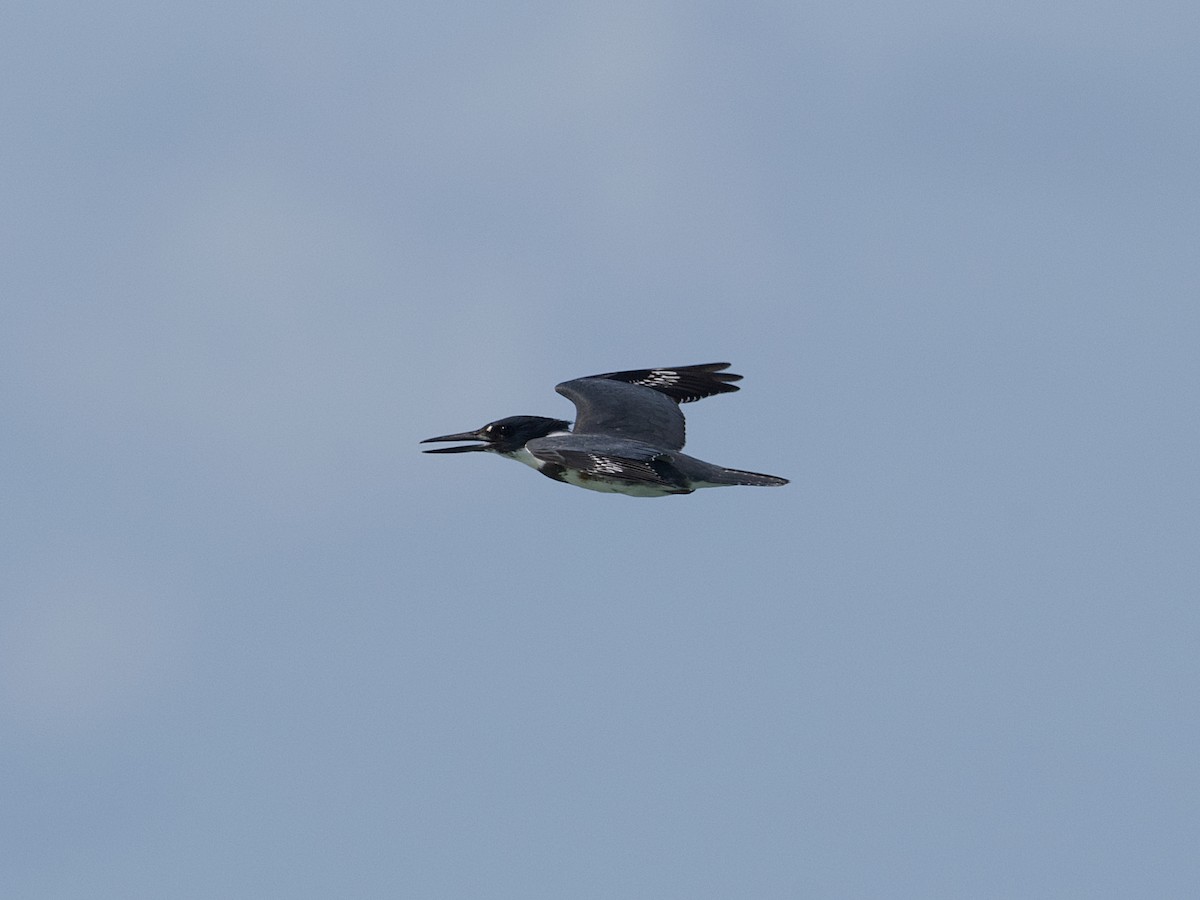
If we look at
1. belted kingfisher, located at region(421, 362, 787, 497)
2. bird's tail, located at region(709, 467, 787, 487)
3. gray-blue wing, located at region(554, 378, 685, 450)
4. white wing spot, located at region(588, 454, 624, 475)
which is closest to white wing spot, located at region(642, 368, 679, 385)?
belted kingfisher, located at region(421, 362, 787, 497)

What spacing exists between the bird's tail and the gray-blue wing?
1.09 m

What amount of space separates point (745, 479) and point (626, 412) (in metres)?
2.31

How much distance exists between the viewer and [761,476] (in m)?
20.5

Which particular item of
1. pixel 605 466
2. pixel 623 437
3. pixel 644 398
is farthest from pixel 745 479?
pixel 644 398

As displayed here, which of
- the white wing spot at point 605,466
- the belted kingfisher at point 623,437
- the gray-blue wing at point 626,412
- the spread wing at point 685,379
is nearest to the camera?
the white wing spot at point 605,466

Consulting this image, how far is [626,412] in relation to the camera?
2227 centimetres

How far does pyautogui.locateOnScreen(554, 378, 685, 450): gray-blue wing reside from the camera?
71.6ft

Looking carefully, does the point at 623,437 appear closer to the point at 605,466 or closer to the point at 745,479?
the point at 745,479

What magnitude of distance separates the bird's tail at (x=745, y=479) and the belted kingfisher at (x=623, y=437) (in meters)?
0.01

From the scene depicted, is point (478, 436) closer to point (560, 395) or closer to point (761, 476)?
point (560, 395)

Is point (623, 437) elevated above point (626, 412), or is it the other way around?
point (626, 412)

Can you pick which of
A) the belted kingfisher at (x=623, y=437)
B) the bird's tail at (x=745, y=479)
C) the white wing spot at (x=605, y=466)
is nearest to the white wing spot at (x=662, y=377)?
the belted kingfisher at (x=623, y=437)

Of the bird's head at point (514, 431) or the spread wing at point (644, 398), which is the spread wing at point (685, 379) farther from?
the bird's head at point (514, 431)

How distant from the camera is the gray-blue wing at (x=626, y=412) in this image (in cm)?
2183
